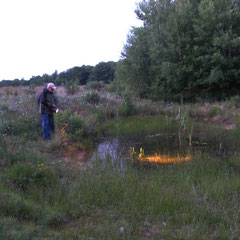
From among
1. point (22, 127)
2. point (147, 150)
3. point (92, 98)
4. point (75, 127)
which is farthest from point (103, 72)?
point (147, 150)

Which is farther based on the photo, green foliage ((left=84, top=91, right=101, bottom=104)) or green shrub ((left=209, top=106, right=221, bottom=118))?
green foliage ((left=84, top=91, right=101, bottom=104))

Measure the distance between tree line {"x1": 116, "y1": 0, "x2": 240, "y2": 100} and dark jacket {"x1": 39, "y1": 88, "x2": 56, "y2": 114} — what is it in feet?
37.7

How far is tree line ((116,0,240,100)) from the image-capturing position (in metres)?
18.2

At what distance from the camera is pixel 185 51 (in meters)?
20.3

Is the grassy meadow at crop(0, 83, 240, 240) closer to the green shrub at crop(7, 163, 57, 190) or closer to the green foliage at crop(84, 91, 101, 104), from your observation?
the green shrub at crop(7, 163, 57, 190)

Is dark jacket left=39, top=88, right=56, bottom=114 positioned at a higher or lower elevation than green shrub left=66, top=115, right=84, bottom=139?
higher

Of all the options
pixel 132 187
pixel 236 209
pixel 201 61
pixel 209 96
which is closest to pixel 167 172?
pixel 132 187

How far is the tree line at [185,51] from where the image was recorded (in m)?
18.2

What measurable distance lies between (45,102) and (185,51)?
13.6 meters

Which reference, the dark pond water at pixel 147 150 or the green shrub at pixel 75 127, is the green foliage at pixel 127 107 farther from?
the green shrub at pixel 75 127

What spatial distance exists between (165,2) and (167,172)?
1926 centimetres

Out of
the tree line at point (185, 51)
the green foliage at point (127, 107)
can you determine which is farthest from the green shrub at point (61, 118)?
the tree line at point (185, 51)

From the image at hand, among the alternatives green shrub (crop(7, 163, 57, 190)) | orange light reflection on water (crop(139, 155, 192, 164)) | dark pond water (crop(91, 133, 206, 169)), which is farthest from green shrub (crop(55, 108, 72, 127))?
green shrub (crop(7, 163, 57, 190))

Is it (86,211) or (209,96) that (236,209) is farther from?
(209,96)
